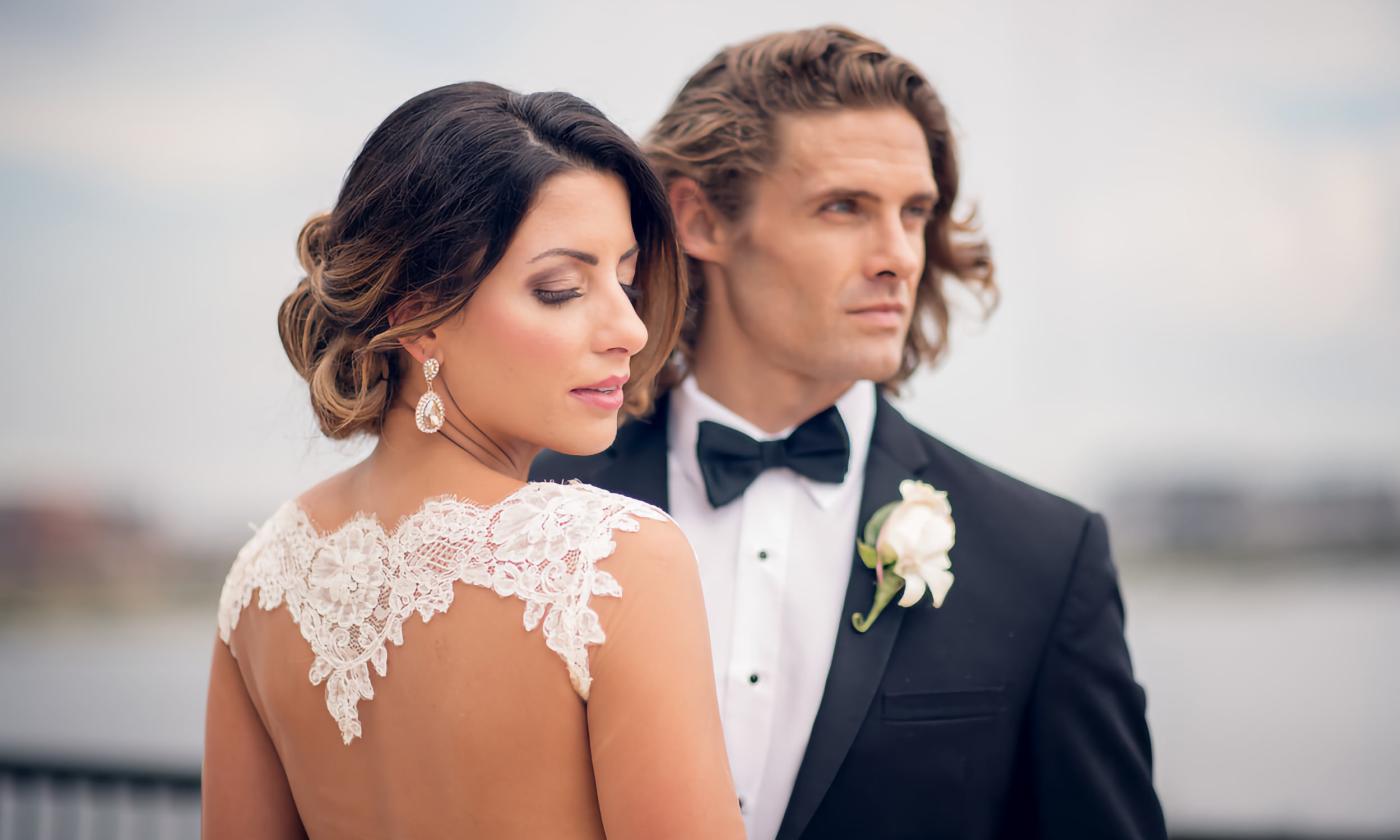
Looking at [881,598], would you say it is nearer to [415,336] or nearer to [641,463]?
[641,463]

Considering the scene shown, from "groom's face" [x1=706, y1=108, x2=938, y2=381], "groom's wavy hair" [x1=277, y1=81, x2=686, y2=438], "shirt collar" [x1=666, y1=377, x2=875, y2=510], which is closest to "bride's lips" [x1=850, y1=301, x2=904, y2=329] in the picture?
"groom's face" [x1=706, y1=108, x2=938, y2=381]

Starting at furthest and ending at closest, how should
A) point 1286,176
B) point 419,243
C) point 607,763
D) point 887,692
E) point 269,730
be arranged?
1. point 1286,176
2. point 887,692
3. point 269,730
4. point 419,243
5. point 607,763

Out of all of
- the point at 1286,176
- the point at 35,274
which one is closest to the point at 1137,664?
the point at 1286,176

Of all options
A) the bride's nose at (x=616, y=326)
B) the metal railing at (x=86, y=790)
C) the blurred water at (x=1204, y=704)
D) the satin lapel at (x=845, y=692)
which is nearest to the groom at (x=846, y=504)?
the satin lapel at (x=845, y=692)

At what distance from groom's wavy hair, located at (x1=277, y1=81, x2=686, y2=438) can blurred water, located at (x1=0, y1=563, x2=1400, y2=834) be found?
4.86m

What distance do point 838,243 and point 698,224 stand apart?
375 mm

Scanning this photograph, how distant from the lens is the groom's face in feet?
7.72

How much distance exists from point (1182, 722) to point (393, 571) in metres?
5.49

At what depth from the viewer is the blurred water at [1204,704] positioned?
5.90m

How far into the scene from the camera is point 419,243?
4.84ft

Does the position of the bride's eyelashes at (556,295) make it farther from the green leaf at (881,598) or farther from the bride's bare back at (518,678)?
the green leaf at (881,598)

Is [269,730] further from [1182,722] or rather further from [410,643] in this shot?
[1182,722]

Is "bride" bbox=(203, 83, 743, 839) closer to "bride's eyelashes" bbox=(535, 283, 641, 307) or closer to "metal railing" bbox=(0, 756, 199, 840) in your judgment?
"bride's eyelashes" bbox=(535, 283, 641, 307)

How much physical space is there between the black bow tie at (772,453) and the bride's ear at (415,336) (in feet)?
2.99
